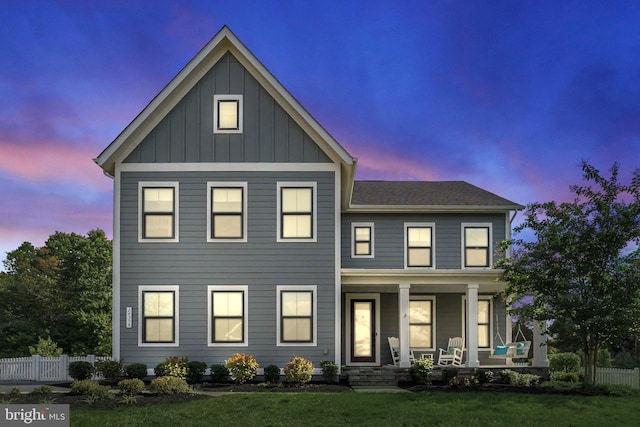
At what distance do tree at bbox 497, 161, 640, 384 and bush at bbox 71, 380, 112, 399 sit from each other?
10430mm

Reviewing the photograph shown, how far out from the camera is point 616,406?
1357 centimetres

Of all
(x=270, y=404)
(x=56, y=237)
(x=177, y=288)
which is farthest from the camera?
(x=56, y=237)

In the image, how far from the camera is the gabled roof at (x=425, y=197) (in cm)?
2216

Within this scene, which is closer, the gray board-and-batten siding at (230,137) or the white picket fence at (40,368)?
the gray board-and-batten siding at (230,137)

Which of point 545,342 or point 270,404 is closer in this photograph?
point 270,404

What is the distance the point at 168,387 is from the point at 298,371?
12.3 ft

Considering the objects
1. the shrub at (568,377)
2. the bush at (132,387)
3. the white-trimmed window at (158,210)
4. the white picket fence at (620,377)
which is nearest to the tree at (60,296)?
Answer: the white-trimmed window at (158,210)

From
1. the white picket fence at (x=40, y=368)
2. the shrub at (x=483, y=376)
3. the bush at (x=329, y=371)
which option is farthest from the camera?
the white picket fence at (x=40, y=368)

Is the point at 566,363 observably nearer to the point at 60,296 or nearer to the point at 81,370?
the point at 81,370

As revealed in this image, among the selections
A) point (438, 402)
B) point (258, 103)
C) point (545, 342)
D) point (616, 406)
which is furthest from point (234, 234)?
point (616, 406)

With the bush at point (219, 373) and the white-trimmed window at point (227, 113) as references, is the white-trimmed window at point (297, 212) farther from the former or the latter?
the bush at point (219, 373)

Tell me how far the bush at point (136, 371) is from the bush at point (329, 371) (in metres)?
4.94

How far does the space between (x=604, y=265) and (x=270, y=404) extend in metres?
9.08

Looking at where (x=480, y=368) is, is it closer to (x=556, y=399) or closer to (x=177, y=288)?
(x=556, y=399)
